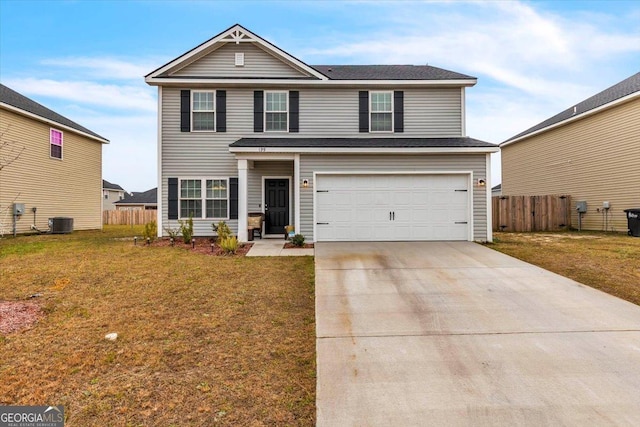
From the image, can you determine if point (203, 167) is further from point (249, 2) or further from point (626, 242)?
point (626, 242)

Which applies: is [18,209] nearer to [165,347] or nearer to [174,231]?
[174,231]

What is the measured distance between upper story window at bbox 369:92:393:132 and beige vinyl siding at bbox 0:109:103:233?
47.1ft

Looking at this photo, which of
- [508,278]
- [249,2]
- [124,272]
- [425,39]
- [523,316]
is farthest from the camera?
[425,39]

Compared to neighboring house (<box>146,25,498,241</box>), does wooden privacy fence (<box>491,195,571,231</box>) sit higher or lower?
lower

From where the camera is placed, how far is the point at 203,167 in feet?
41.5

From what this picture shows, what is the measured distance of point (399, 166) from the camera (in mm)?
11109

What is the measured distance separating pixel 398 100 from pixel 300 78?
3723mm

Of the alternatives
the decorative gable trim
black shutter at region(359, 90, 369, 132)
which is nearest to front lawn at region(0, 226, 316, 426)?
black shutter at region(359, 90, 369, 132)

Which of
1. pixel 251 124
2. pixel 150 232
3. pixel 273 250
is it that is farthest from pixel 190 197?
pixel 273 250

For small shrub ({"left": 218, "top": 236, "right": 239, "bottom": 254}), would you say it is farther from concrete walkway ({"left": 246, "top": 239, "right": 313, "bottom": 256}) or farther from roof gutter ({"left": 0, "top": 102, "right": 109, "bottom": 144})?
roof gutter ({"left": 0, "top": 102, "right": 109, "bottom": 144})

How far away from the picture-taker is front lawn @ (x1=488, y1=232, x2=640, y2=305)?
632 centimetres

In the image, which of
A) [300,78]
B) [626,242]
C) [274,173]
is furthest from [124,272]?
[626,242]

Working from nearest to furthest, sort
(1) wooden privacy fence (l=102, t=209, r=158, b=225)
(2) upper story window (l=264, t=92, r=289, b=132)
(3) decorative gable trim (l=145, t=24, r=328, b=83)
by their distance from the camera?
(3) decorative gable trim (l=145, t=24, r=328, b=83) < (2) upper story window (l=264, t=92, r=289, b=132) < (1) wooden privacy fence (l=102, t=209, r=158, b=225)

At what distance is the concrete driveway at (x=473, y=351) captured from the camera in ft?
9.52
